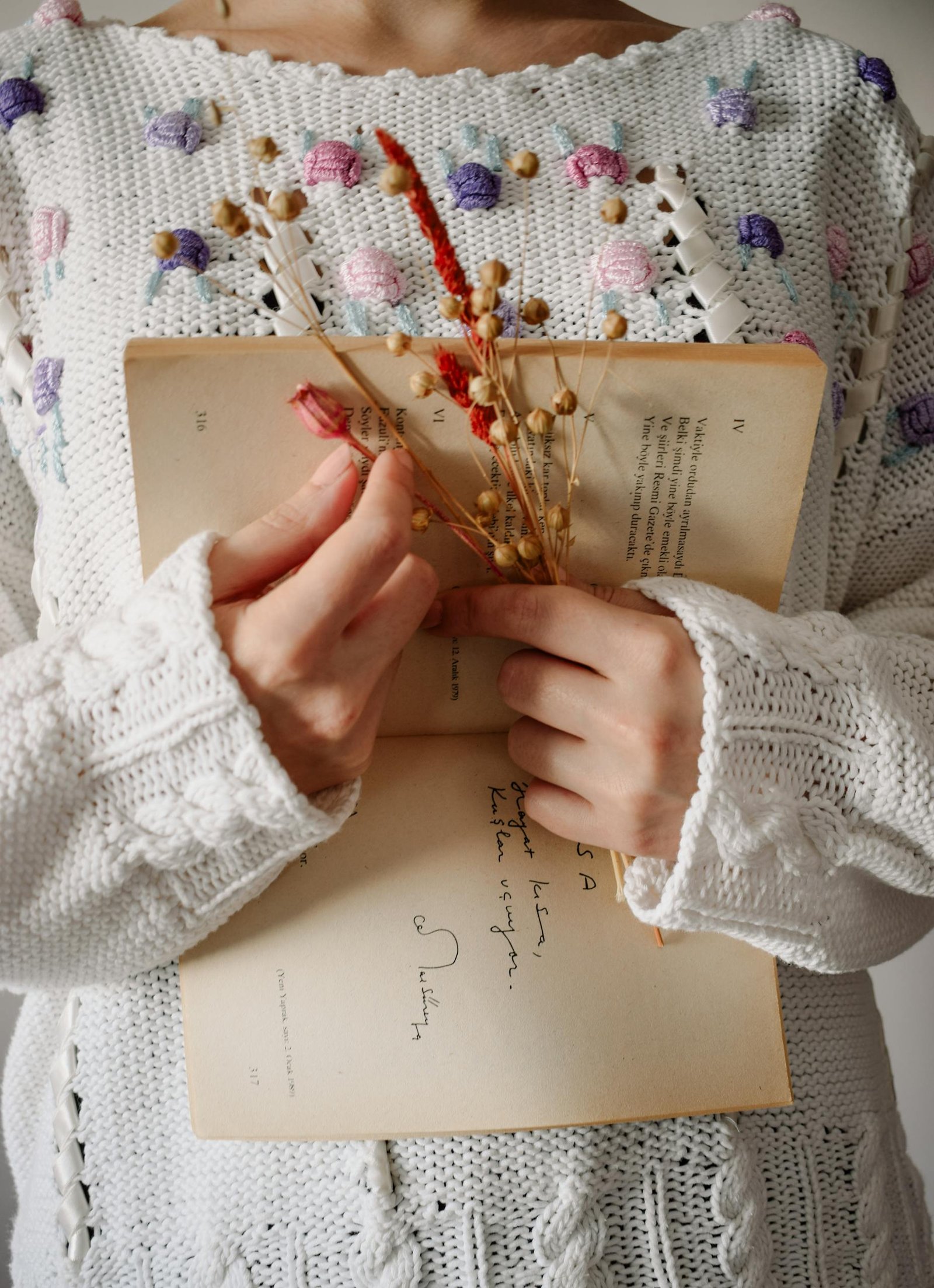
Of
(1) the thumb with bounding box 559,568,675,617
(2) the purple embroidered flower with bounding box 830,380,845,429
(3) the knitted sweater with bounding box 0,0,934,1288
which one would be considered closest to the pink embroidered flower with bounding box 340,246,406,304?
(3) the knitted sweater with bounding box 0,0,934,1288

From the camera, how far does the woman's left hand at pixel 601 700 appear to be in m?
0.56


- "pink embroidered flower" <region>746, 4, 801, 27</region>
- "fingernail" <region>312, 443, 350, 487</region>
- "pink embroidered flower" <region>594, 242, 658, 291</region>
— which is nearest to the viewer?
"fingernail" <region>312, 443, 350, 487</region>

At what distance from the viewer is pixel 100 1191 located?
2.17 ft

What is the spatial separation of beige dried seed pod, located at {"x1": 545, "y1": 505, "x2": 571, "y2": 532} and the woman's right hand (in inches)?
2.9

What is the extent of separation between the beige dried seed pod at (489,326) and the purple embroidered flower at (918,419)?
42cm

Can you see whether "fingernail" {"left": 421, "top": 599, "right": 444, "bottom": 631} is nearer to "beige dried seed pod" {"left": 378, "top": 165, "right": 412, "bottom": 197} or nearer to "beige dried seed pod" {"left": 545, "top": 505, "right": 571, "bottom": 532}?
"beige dried seed pod" {"left": 545, "top": 505, "right": 571, "bottom": 532}

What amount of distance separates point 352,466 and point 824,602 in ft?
1.34

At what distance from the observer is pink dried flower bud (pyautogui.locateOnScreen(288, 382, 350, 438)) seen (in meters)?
0.54

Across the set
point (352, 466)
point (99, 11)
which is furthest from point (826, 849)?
point (99, 11)

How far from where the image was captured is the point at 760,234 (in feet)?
2.27

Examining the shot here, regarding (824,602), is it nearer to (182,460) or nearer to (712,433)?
(712,433)

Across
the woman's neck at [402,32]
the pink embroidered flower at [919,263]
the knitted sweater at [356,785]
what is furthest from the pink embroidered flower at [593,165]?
the pink embroidered flower at [919,263]

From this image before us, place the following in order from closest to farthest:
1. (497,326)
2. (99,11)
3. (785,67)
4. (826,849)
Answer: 1. (497,326)
2. (826,849)
3. (785,67)
4. (99,11)

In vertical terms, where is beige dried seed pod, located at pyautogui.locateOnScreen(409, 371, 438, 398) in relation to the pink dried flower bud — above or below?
above
